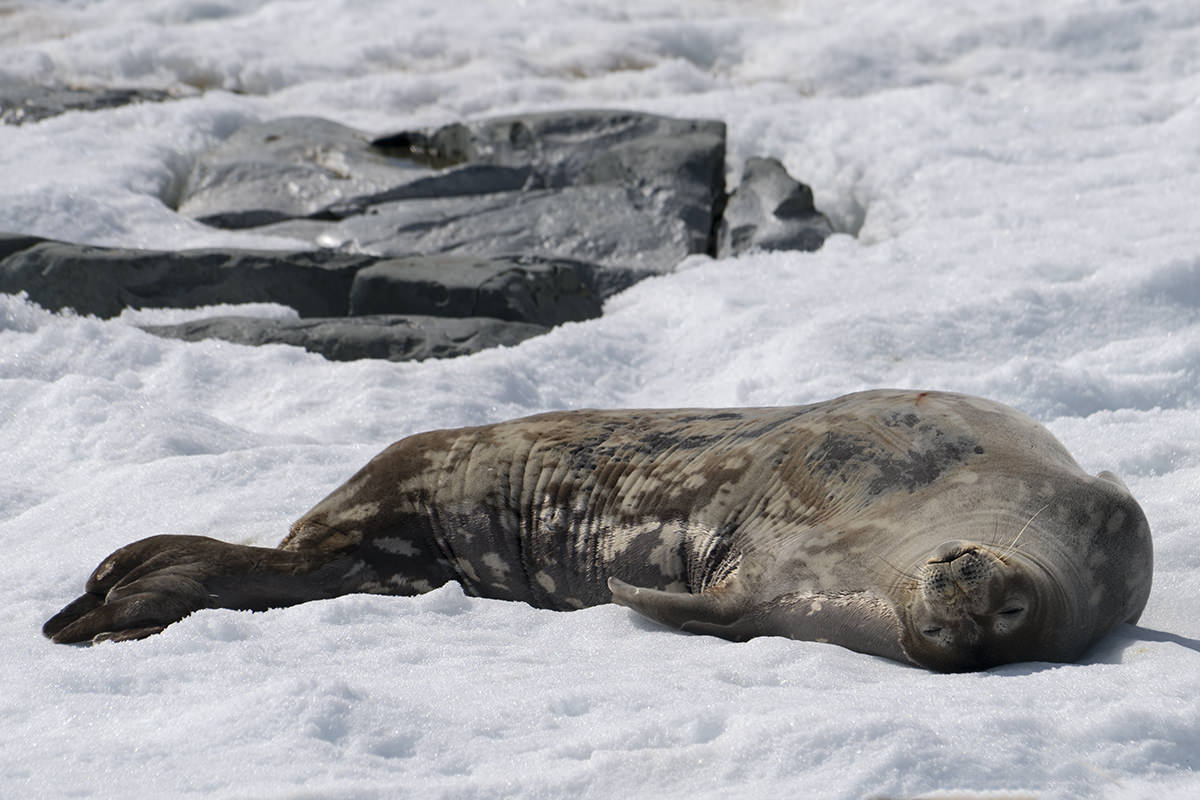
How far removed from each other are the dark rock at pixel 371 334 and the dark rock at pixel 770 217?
1601 mm

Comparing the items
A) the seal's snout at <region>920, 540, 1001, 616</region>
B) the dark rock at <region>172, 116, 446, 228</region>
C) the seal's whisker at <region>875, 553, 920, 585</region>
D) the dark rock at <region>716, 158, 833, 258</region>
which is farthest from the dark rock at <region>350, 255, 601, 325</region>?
the seal's snout at <region>920, 540, 1001, 616</region>

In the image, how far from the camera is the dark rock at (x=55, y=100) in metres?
9.11

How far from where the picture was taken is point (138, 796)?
84.1 inches

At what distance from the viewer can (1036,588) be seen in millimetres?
2805

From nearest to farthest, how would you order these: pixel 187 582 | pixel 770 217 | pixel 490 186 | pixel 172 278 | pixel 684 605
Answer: pixel 684 605
pixel 187 582
pixel 172 278
pixel 770 217
pixel 490 186

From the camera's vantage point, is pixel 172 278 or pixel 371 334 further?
pixel 172 278

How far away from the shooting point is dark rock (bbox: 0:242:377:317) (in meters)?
6.78

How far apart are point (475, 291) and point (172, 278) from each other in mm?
1609

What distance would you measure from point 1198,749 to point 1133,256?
4.36 metres

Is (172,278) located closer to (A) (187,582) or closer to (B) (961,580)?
(A) (187,582)

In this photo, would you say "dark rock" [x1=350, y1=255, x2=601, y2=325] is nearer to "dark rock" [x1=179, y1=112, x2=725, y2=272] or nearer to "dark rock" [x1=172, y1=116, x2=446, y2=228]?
"dark rock" [x1=179, y1=112, x2=725, y2=272]

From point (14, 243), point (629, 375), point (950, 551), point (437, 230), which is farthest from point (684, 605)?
point (14, 243)

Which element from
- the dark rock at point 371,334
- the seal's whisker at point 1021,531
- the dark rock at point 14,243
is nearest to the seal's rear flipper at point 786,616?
the seal's whisker at point 1021,531

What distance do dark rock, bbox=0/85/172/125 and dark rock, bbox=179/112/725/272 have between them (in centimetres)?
107
